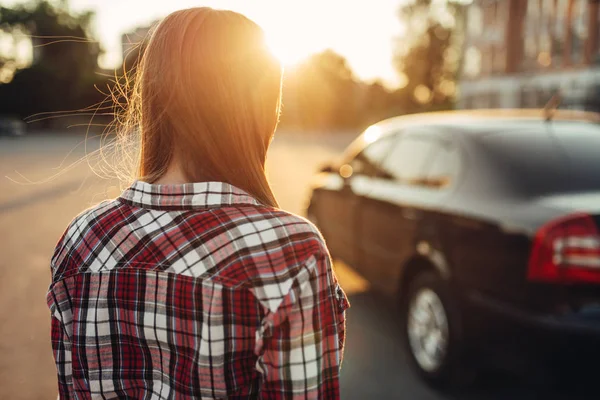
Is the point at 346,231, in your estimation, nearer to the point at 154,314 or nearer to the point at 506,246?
the point at 506,246

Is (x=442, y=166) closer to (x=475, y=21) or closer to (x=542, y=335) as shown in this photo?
(x=542, y=335)

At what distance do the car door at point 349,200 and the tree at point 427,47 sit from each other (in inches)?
2362

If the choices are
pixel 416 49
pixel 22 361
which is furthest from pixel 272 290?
pixel 416 49

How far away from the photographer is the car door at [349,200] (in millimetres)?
5516

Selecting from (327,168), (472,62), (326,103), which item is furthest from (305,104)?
(327,168)

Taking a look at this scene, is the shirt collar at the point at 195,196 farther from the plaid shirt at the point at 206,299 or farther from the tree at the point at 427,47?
the tree at the point at 427,47

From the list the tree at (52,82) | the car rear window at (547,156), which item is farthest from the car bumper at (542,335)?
the tree at (52,82)

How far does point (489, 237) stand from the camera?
341cm

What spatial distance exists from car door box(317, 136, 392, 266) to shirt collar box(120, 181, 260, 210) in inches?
165

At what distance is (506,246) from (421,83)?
6479cm

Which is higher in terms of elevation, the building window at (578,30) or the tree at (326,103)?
the building window at (578,30)

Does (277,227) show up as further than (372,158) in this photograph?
No

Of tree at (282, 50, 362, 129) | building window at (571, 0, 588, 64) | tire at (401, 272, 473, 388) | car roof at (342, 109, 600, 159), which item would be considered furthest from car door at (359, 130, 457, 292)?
tree at (282, 50, 362, 129)

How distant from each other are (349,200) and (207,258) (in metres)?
4.51
